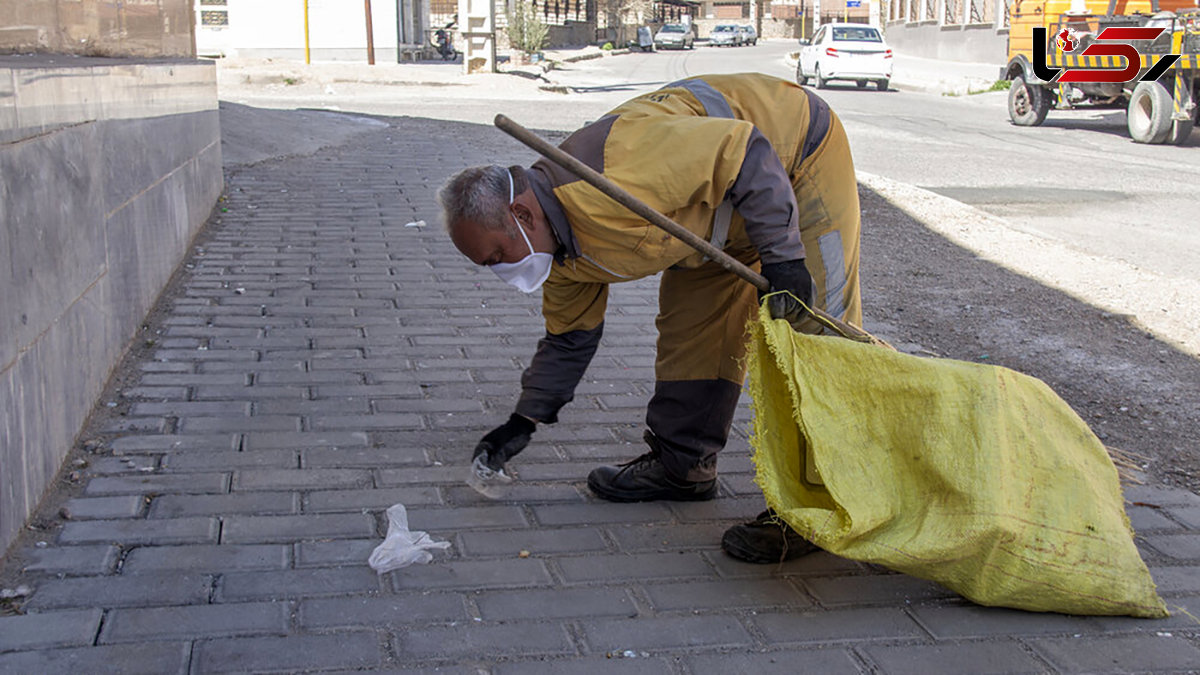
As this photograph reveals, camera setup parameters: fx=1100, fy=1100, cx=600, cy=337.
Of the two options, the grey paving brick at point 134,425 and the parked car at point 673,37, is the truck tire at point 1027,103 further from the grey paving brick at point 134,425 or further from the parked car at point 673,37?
the parked car at point 673,37

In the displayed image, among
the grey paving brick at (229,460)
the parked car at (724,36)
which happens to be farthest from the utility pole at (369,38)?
the parked car at (724,36)

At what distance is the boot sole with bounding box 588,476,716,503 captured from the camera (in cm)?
333

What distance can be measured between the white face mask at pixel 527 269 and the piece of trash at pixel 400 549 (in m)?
0.74

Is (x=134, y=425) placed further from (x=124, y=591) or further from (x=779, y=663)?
(x=779, y=663)

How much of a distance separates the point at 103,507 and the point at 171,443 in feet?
1.76

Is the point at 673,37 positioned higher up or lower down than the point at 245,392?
higher up

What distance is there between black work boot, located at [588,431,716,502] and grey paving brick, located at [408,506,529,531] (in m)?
0.28

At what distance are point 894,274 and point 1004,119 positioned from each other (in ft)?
42.5

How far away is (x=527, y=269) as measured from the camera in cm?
276

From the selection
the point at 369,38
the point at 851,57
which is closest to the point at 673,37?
A: the point at 369,38

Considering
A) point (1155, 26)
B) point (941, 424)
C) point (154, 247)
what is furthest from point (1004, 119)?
point (941, 424)

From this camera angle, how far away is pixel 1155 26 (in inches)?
550

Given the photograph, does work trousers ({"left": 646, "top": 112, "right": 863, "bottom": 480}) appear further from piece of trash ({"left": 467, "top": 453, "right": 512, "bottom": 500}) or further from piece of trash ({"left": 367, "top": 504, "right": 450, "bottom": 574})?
piece of trash ({"left": 367, "top": 504, "right": 450, "bottom": 574})

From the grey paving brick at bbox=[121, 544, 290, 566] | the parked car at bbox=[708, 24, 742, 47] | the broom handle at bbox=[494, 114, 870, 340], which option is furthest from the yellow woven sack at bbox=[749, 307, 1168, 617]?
the parked car at bbox=[708, 24, 742, 47]
